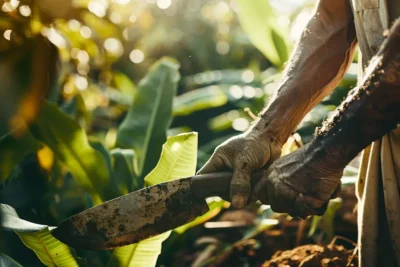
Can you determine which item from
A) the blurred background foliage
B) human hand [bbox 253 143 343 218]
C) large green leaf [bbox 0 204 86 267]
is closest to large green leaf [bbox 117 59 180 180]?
the blurred background foliage

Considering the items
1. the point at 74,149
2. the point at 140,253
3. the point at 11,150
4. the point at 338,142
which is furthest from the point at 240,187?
the point at 11,150

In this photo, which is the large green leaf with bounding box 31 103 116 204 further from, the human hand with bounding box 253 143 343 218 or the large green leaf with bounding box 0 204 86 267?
the human hand with bounding box 253 143 343 218

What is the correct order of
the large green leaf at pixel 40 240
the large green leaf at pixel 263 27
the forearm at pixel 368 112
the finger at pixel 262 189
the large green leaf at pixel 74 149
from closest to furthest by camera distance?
the forearm at pixel 368 112 → the finger at pixel 262 189 → the large green leaf at pixel 40 240 → the large green leaf at pixel 74 149 → the large green leaf at pixel 263 27

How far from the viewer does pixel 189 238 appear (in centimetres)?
272

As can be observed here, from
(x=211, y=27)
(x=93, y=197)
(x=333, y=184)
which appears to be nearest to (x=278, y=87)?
(x=333, y=184)

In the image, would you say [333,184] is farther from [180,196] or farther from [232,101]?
[232,101]

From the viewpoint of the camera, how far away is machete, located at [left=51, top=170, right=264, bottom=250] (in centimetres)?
151

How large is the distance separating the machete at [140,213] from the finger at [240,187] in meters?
0.04

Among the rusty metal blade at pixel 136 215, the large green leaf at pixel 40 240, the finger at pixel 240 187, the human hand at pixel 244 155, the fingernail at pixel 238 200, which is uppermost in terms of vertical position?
the human hand at pixel 244 155

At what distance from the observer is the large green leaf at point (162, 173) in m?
1.84

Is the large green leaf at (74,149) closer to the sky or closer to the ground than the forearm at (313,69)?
closer to the ground

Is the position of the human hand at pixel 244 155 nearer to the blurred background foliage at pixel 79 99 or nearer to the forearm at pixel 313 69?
the forearm at pixel 313 69

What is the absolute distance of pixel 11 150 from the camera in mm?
Result: 2121

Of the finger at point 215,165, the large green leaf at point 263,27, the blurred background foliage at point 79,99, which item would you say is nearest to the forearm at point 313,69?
the finger at point 215,165
